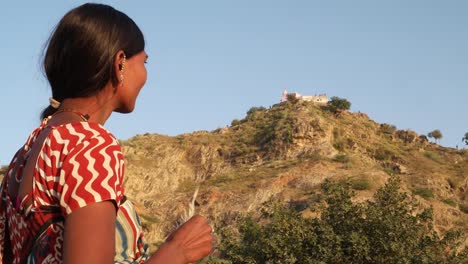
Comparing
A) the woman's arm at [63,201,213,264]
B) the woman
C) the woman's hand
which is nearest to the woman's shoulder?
the woman

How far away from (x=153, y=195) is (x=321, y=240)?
25777mm

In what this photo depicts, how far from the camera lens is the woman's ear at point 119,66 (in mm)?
1607

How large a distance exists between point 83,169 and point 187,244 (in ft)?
1.12

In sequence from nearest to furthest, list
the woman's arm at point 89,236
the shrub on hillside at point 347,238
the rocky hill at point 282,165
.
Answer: the woman's arm at point 89,236 → the shrub on hillside at point 347,238 → the rocky hill at point 282,165

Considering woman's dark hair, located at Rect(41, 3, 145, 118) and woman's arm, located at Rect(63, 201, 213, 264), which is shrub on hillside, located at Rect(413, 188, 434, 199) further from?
woman's arm, located at Rect(63, 201, 213, 264)

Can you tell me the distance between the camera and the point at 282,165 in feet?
131

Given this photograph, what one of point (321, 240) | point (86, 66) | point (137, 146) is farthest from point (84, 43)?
point (137, 146)

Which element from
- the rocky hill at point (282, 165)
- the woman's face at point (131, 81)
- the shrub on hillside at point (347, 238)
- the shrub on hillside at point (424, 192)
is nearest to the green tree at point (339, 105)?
the rocky hill at point (282, 165)

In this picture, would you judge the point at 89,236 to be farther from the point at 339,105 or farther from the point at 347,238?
the point at 339,105

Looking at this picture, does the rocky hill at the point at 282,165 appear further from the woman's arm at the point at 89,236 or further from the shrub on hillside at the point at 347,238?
the woman's arm at the point at 89,236

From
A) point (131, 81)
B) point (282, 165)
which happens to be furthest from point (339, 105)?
point (131, 81)

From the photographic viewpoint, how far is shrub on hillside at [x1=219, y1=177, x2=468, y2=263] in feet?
54.9

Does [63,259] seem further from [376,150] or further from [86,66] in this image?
[376,150]

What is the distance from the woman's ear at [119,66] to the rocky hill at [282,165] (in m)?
29.6
